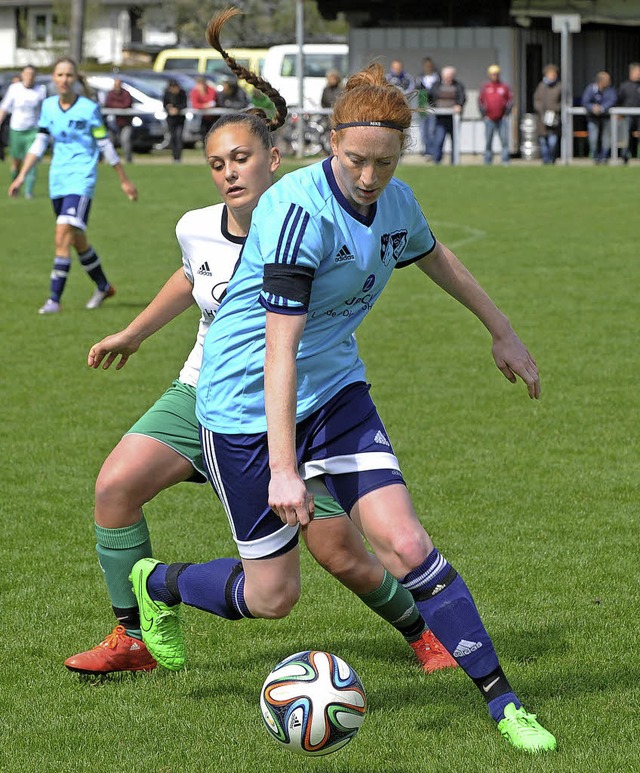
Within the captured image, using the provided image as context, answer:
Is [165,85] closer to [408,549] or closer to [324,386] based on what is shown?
[324,386]

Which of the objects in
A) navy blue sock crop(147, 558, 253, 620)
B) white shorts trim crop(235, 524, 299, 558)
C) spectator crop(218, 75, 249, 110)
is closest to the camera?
white shorts trim crop(235, 524, 299, 558)

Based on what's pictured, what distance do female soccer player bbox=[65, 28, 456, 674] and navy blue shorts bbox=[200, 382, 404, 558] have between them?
311 mm

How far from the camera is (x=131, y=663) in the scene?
502cm

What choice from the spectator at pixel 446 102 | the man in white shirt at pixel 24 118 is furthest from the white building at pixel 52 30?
the man in white shirt at pixel 24 118

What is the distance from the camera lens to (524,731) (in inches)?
165

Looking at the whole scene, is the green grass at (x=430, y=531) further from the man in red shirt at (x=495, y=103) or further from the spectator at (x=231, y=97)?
the spectator at (x=231, y=97)

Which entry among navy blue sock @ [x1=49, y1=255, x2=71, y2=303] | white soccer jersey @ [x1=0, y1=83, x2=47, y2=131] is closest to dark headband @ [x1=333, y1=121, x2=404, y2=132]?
navy blue sock @ [x1=49, y1=255, x2=71, y2=303]

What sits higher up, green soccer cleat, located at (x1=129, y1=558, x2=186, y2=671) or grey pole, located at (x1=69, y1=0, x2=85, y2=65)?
grey pole, located at (x1=69, y1=0, x2=85, y2=65)

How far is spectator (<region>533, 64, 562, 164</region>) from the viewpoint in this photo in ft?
97.1

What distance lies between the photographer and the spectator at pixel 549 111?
29.6 m

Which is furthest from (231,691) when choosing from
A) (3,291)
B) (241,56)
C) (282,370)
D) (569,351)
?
(241,56)

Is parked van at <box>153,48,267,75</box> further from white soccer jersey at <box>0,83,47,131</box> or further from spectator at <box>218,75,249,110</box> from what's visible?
white soccer jersey at <box>0,83,47,131</box>

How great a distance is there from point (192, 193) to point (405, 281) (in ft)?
31.3

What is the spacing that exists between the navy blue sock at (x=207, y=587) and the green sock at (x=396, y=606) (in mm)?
491
